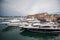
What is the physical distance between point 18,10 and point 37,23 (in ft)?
1.73

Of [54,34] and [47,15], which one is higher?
[47,15]

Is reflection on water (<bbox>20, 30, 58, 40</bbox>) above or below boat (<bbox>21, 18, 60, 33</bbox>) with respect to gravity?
below

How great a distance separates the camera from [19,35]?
2455 mm

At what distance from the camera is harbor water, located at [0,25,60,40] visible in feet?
7.90

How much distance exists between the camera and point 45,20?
2467 millimetres

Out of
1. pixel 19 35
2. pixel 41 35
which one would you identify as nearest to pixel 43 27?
pixel 41 35

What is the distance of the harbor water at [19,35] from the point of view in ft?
7.90

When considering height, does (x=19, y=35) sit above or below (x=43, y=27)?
below

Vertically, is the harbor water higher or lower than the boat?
lower

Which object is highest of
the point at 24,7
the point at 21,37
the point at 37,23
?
the point at 24,7

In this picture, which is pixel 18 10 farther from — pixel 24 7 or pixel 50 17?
pixel 50 17

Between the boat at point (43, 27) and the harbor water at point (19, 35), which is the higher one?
the boat at point (43, 27)

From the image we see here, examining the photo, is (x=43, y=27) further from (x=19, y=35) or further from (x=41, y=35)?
(x=19, y=35)

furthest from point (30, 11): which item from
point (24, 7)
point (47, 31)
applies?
point (47, 31)
